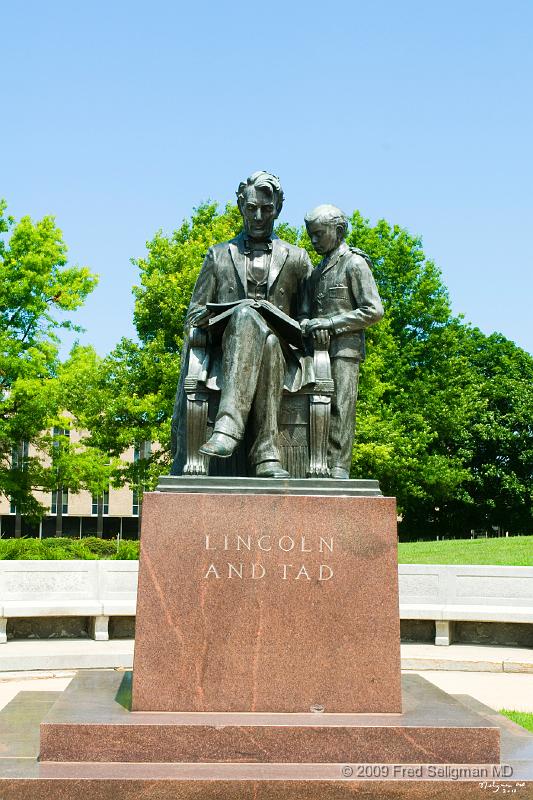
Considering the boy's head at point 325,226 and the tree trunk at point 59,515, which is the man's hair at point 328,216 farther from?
the tree trunk at point 59,515

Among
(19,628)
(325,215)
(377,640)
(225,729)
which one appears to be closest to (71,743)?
(225,729)

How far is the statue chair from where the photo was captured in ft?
22.8

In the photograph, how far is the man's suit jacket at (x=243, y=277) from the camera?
741 cm

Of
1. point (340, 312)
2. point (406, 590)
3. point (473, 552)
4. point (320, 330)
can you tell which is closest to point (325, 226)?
point (340, 312)

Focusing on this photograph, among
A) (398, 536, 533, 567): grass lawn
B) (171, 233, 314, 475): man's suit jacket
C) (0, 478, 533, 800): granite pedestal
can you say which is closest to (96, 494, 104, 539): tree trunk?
(398, 536, 533, 567): grass lawn

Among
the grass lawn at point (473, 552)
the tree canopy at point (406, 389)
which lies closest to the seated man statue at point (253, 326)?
the grass lawn at point (473, 552)

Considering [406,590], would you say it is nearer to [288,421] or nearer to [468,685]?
[468,685]

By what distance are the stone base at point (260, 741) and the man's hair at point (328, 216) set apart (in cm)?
361

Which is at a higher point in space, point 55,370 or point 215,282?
point 55,370

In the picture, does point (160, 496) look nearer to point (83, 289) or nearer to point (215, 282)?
point (215, 282)

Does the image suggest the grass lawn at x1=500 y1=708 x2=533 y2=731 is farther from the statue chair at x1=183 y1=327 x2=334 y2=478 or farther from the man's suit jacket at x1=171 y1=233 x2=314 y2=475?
the man's suit jacket at x1=171 y1=233 x2=314 y2=475

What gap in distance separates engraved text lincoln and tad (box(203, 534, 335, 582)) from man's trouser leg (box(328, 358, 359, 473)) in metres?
1.00

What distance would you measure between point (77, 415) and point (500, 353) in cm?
2042

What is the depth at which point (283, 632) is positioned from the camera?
6109 millimetres
